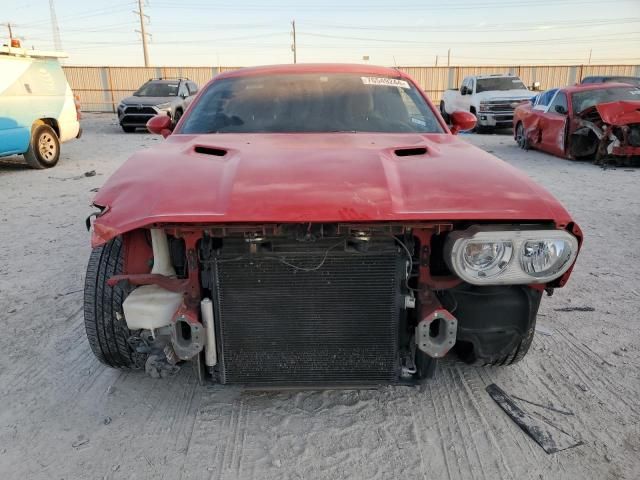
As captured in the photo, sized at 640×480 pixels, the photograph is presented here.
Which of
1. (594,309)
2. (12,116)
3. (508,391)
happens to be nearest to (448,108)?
(12,116)

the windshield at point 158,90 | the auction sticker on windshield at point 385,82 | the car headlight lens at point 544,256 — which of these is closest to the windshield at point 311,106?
the auction sticker on windshield at point 385,82

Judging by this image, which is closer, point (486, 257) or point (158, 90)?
point (486, 257)

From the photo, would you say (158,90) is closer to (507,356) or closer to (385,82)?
(385,82)

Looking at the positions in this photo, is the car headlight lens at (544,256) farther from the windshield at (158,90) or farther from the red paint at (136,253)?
the windshield at (158,90)

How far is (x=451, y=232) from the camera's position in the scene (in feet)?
6.55

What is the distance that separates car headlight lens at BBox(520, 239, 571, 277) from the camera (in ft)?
6.32

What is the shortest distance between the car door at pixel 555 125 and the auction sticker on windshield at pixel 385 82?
7301mm

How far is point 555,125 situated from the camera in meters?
10.1

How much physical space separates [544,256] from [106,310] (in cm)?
200

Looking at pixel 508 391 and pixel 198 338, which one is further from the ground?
pixel 198 338

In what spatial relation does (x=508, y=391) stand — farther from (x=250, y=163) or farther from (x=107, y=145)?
(x=107, y=145)

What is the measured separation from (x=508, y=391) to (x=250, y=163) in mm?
1754

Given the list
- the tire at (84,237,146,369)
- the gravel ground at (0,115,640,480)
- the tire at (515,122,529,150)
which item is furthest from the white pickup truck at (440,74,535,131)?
the tire at (84,237,146,369)

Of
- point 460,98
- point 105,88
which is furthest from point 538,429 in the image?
point 105,88
